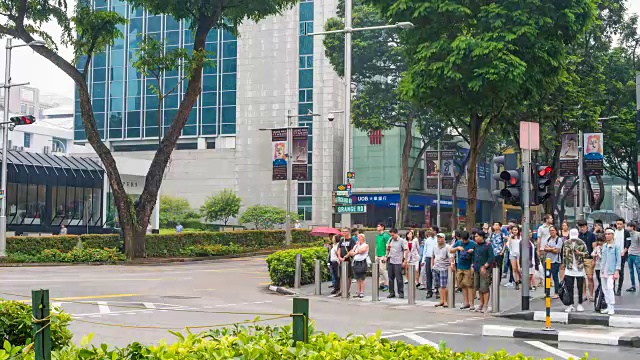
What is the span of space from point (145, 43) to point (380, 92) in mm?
19692

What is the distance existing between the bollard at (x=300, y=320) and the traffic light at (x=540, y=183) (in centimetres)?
1308

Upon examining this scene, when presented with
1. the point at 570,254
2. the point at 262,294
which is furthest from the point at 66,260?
the point at 570,254

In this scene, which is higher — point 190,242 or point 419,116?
point 419,116

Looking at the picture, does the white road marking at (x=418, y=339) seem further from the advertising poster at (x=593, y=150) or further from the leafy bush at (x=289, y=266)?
the advertising poster at (x=593, y=150)

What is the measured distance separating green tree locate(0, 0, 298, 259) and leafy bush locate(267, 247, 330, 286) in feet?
41.4

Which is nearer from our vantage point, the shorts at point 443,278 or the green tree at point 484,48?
the shorts at point 443,278

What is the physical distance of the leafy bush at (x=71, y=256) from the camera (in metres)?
32.8

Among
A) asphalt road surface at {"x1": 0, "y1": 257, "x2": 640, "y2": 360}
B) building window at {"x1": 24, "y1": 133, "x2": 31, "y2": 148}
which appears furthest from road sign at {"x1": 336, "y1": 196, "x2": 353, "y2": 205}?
building window at {"x1": 24, "y1": 133, "x2": 31, "y2": 148}

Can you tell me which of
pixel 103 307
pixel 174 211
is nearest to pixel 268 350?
pixel 103 307

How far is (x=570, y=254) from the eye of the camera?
59.6 feet

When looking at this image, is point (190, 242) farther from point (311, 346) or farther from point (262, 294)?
point (311, 346)

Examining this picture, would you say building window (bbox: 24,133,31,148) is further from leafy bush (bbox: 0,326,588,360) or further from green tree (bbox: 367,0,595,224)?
leafy bush (bbox: 0,326,588,360)

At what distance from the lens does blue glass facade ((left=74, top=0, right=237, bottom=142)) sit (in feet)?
246

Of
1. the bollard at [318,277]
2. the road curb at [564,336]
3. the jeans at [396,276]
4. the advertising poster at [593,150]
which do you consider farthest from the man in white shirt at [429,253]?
the advertising poster at [593,150]
